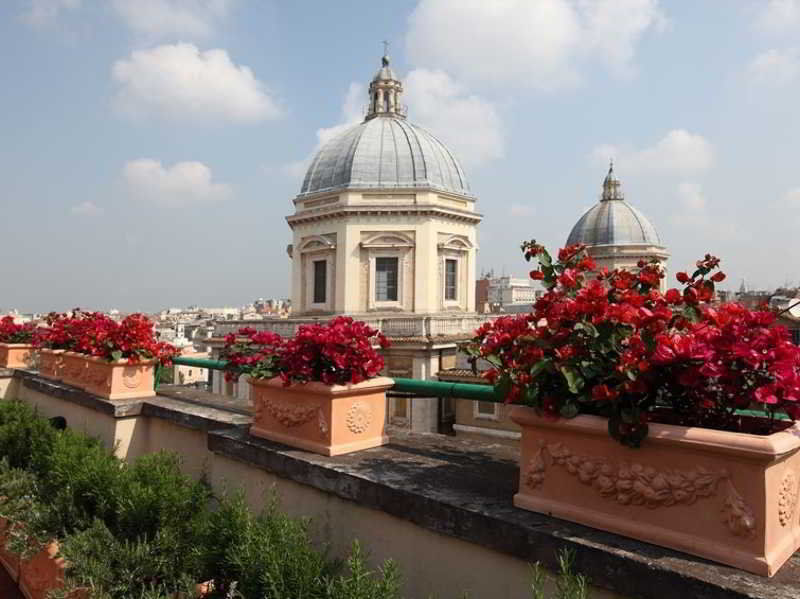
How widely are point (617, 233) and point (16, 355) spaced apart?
1812 inches

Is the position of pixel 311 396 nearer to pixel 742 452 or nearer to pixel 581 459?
pixel 581 459

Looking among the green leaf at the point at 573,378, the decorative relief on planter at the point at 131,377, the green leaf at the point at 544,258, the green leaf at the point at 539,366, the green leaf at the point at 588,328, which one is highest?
the green leaf at the point at 544,258

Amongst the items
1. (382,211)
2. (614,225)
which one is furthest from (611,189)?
(382,211)

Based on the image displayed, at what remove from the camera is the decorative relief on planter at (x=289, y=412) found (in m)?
3.19

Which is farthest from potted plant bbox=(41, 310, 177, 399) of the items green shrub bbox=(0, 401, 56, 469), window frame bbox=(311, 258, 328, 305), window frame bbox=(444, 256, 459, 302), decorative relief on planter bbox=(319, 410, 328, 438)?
window frame bbox=(444, 256, 459, 302)

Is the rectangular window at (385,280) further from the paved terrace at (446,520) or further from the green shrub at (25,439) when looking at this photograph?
the paved terrace at (446,520)

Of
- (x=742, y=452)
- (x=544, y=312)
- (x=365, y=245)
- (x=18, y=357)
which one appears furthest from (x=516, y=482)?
(x=365, y=245)

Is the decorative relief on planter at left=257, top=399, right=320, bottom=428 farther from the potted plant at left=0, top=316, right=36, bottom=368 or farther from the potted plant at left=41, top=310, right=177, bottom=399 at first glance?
the potted plant at left=0, top=316, right=36, bottom=368

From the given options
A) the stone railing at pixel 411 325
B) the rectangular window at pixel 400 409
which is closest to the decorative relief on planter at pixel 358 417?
the rectangular window at pixel 400 409

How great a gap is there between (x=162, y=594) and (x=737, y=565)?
8.03ft

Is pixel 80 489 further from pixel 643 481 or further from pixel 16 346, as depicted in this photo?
pixel 16 346

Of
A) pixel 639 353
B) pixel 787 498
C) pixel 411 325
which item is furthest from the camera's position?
pixel 411 325

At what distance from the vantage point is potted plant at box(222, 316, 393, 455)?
3.08m

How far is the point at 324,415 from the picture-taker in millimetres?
3102
